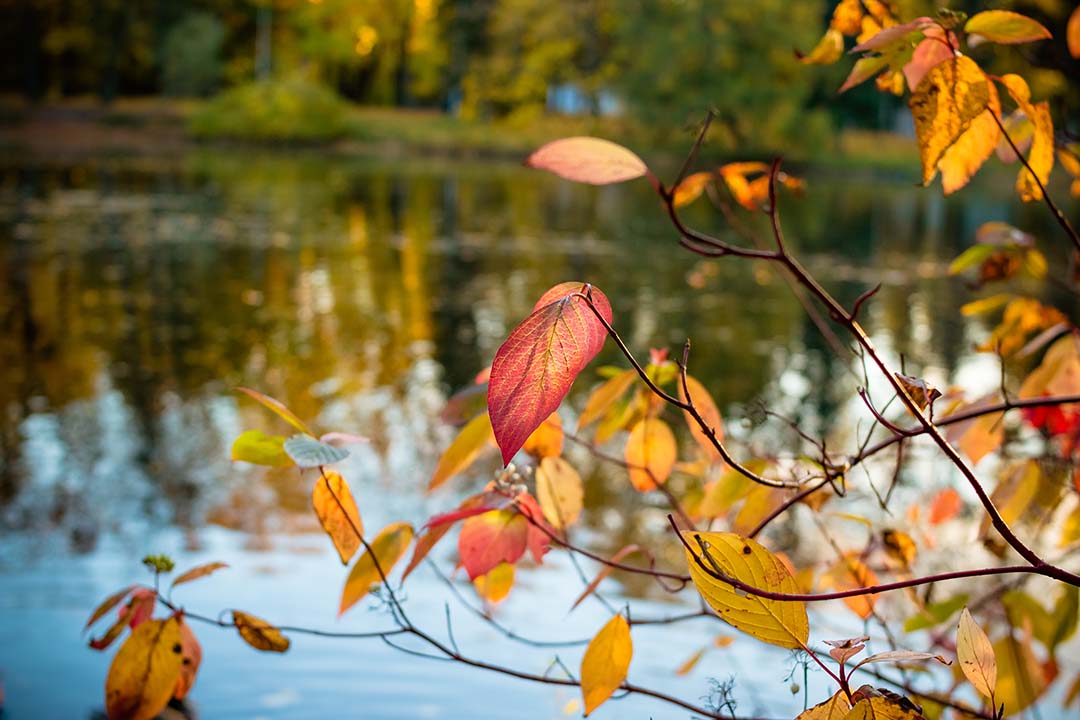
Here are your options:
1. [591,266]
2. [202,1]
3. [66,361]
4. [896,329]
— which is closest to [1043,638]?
[66,361]

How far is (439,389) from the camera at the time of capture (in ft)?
19.2

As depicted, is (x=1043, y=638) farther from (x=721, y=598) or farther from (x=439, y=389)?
(x=439, y=389)

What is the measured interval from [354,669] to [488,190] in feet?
57.7

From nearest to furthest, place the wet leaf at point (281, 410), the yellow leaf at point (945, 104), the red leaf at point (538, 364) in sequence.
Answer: the red leaf at point (538, 364) < the yellow leaf at point (945, 104) < the wet leaf at point (281, 410)

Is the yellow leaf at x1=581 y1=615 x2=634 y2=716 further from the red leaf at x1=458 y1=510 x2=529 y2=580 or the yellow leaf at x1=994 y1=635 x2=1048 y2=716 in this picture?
the yellow leaf at x1=994 y1=635 x2=1048 y2=716

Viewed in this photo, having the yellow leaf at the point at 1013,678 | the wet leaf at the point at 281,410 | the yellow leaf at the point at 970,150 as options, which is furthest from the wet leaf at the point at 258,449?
the yellow leaf at the point at 1013,678

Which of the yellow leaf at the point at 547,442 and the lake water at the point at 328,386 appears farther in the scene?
the lake water at the point at 328,386

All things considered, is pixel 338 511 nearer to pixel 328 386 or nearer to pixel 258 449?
pixel 258 449

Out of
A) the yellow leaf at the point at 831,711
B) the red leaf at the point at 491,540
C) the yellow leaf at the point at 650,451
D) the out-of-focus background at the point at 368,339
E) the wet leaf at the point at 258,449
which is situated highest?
the out-of-focus background at the point at 368,339

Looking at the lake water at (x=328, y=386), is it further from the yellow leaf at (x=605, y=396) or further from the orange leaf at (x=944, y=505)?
the orange leaf at (x=944, y=505)

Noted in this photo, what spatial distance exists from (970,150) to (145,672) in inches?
29.5

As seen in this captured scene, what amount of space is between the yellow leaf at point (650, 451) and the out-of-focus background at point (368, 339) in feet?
0.32

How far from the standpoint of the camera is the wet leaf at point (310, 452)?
0.75 m

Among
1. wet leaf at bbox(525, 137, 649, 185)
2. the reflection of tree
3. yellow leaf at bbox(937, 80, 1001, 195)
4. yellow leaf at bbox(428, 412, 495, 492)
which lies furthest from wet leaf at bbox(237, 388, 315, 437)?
the reflection of tree
